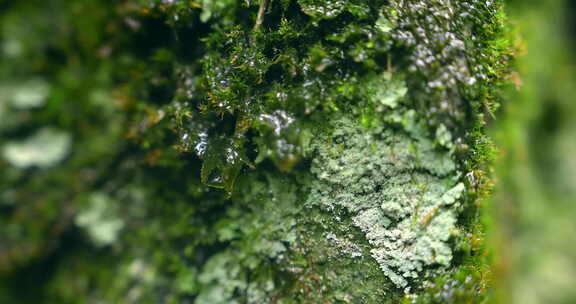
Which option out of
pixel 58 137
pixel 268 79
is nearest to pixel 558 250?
pixel 268 79

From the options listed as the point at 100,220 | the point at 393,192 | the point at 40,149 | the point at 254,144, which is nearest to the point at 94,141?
the point at 40,149

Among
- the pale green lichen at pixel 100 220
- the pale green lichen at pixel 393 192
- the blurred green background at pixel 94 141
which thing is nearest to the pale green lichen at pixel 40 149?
the blurred green background at pixel 94 141

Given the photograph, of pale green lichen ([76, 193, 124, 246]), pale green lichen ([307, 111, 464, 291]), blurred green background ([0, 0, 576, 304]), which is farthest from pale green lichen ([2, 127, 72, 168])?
pale green lichen ([307, 111, 464, 291])

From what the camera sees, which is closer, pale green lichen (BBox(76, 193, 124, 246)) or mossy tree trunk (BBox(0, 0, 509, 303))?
mossy tree trunk (BBox(0, 0, 509, 303))

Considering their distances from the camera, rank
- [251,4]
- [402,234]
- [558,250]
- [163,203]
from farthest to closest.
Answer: [558,250] → [163,203] → [251,4] → [402,234]

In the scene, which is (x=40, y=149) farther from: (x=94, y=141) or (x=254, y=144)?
(x=254, y=144)

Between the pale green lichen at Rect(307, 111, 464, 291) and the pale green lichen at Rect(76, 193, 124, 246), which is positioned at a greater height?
the pale green lichen at Rect(307, 111, 464, 291)

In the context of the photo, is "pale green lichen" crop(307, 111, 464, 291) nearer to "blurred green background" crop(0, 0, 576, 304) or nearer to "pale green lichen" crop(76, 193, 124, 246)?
"blurred green background" crop(0, 0, 576, 304)

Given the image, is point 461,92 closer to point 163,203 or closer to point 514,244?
point 514,244
